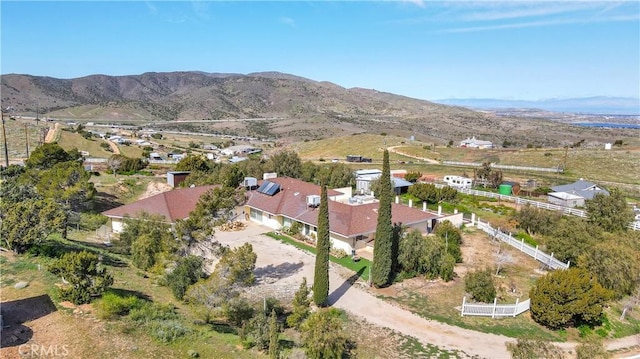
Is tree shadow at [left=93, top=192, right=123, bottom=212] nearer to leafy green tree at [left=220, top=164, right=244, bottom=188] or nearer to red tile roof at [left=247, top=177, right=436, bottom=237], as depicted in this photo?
leafy green tree at [left=220, top=164, right=244, bottom=188]

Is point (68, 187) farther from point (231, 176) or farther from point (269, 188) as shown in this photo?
point (269, 188)

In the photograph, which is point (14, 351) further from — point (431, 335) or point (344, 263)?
point (344, 263)

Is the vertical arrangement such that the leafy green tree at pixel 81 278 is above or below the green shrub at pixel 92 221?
above

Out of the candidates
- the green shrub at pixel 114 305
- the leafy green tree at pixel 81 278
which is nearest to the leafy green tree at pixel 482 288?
the green shrub at pixel 114 305

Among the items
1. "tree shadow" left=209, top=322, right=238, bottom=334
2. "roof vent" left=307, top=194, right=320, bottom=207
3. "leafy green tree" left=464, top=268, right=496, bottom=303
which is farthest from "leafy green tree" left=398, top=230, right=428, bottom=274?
"tree shadow" left=209, top=322, right=238, bottom=334

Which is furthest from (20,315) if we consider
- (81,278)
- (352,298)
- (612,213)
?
(612,213)

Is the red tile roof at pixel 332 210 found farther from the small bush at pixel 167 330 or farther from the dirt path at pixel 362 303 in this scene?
the small bush at pixel 167 330

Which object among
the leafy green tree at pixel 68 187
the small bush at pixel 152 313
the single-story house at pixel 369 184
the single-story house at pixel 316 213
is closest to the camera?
the small bush at pixel 152 313
